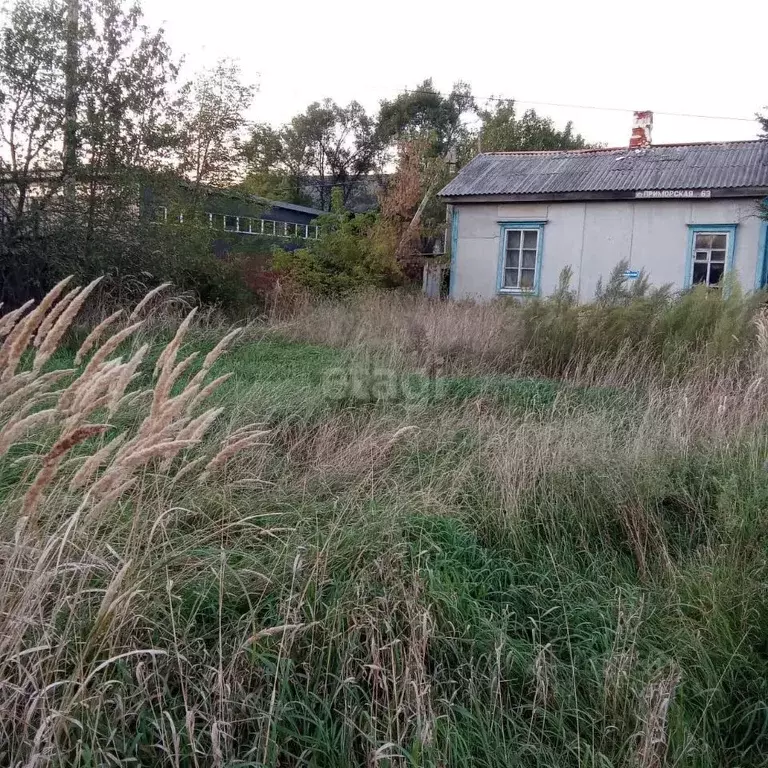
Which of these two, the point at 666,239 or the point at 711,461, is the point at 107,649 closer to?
the point at 711,461

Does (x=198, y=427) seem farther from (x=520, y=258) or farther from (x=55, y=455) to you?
(x=520, y=258)

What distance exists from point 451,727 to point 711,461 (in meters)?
2.65

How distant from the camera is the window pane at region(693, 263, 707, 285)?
49.9 feet

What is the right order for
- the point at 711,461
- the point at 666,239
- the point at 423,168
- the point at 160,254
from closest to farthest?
the point at 711,461
the point at 160,254
the point at 666,239
the point at 423,168

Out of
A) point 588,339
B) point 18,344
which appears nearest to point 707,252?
point 588,339

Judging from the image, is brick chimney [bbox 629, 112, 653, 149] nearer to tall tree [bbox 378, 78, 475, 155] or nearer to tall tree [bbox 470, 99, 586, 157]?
tall tree [bbox 470, 99, 586, 157]

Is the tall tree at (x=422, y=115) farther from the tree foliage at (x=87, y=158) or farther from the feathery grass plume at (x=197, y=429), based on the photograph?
the feathery grass plume at (x=197, y=429)

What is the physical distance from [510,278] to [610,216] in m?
2.63

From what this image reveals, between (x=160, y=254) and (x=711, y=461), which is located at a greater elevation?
(x=160, y=254)

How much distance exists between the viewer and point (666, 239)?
15.4 m

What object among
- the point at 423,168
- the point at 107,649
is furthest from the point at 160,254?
the point at 423,168

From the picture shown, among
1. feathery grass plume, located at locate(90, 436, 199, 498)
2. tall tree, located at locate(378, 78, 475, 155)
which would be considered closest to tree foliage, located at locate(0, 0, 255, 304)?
feathery grass plume, located at locate(90, 436, 199, 498)

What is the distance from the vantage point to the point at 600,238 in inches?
627

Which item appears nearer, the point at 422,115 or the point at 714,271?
the point at 714,271
